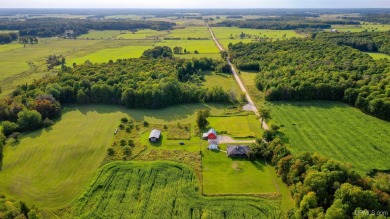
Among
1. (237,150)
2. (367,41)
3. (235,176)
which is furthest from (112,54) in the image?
(367,41)

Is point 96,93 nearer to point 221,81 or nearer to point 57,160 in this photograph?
point 57,160

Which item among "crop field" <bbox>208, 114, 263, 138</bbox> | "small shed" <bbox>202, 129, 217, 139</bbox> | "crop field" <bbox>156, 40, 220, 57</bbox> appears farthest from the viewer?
"crop field" <bbox>156, 40, 220, 57</bbox>

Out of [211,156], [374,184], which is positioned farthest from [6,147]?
[374,184]

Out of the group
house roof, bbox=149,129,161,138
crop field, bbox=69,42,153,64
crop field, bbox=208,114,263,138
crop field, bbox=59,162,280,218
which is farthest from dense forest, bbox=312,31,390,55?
crop field, bbox=59,162,280,218

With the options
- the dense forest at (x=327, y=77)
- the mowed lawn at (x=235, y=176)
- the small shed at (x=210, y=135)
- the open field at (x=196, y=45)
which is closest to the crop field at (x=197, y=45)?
the open field at (x=196, y=45)

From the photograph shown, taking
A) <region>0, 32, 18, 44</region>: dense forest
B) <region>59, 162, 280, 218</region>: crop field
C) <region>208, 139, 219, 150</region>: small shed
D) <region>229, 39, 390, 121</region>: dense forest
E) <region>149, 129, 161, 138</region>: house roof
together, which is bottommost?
<region>59, 162, 280, 218</region>: crop field

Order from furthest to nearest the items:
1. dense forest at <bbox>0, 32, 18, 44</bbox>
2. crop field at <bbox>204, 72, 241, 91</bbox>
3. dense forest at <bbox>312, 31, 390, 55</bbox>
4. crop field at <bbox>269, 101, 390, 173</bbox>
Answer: dense forest at <bbox>0, 32, 18, 44</bbox> < dense forest at <bbox>312, 31, 390, 55</bbox> < crop field at <bbox>204, 72, 241, 91</bbox> < crop field at <bbox>269, 101, 390, 173</bbox>

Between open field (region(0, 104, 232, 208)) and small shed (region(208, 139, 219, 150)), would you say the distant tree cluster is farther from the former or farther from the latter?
open field (region(0, 104, 232, 208))
